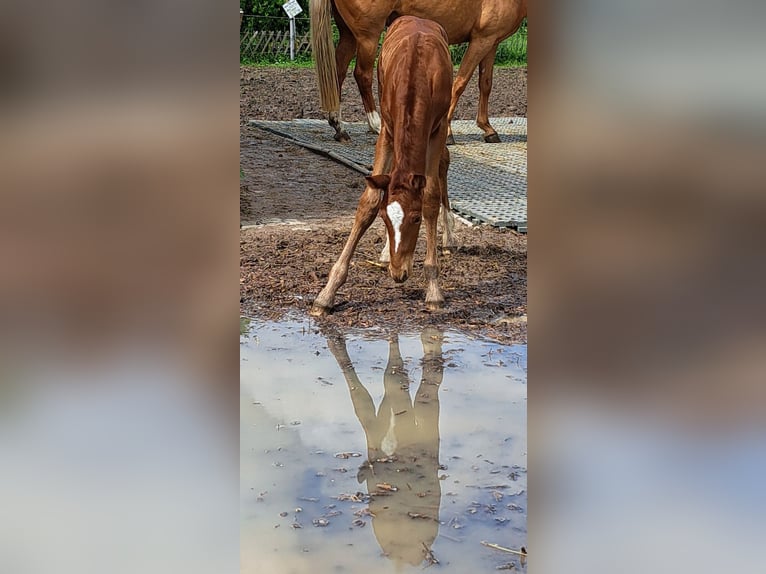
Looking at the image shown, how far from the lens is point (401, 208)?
14.6 ft

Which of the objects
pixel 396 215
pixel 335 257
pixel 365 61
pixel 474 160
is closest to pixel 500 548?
pixel 396 215

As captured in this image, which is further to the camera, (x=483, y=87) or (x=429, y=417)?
(x=483, y=87)

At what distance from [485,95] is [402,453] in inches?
311

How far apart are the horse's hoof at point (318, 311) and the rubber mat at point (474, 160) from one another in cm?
232

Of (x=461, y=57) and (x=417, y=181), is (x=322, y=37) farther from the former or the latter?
(x=461, y=57)

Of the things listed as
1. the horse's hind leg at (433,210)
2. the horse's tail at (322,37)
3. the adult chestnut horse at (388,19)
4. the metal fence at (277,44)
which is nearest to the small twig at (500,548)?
the horse's hind leg at (433,210)

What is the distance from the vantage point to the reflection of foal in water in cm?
252

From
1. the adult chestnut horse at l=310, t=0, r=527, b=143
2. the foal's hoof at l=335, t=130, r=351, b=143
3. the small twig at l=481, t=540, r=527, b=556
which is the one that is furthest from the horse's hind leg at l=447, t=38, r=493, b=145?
the small twig at l=481, t=540, r=527, b=556
